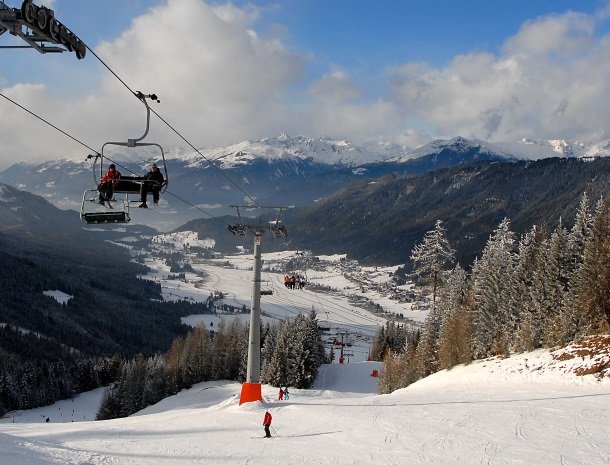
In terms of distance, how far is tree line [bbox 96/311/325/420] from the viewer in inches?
2712

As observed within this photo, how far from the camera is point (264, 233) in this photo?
34062mm

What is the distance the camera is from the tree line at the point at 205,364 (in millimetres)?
68875

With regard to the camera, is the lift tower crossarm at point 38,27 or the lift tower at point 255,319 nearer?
the lift tower crossarm at point 38,27

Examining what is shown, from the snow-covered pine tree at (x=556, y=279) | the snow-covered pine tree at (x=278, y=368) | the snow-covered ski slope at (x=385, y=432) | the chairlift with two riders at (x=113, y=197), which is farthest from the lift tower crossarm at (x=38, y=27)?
the snow-covered pine tree at (x=278, y=368)

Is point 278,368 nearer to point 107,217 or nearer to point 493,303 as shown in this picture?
point 493,303

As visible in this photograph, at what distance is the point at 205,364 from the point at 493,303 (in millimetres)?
48930

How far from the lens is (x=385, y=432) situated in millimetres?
25188

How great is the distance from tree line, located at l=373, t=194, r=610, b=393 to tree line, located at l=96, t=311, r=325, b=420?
1381 cm

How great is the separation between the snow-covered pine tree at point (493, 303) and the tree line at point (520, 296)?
87 mm

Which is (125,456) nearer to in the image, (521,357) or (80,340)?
(521,357)

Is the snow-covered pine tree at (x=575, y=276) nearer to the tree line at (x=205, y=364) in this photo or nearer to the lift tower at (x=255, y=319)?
the lift tower at (x=255, y=319)

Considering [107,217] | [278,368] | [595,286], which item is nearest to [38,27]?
[107,217]

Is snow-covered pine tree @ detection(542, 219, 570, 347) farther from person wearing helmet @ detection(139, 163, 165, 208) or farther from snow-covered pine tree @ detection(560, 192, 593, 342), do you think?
person wearing helmet @ detection(139, 163, 165, 208)

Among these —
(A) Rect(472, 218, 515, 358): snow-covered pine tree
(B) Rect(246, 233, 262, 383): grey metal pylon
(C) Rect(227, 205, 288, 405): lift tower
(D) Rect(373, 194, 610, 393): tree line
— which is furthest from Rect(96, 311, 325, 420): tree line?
(B) Rect(246, 233, 262, 383): grey metal pylon
